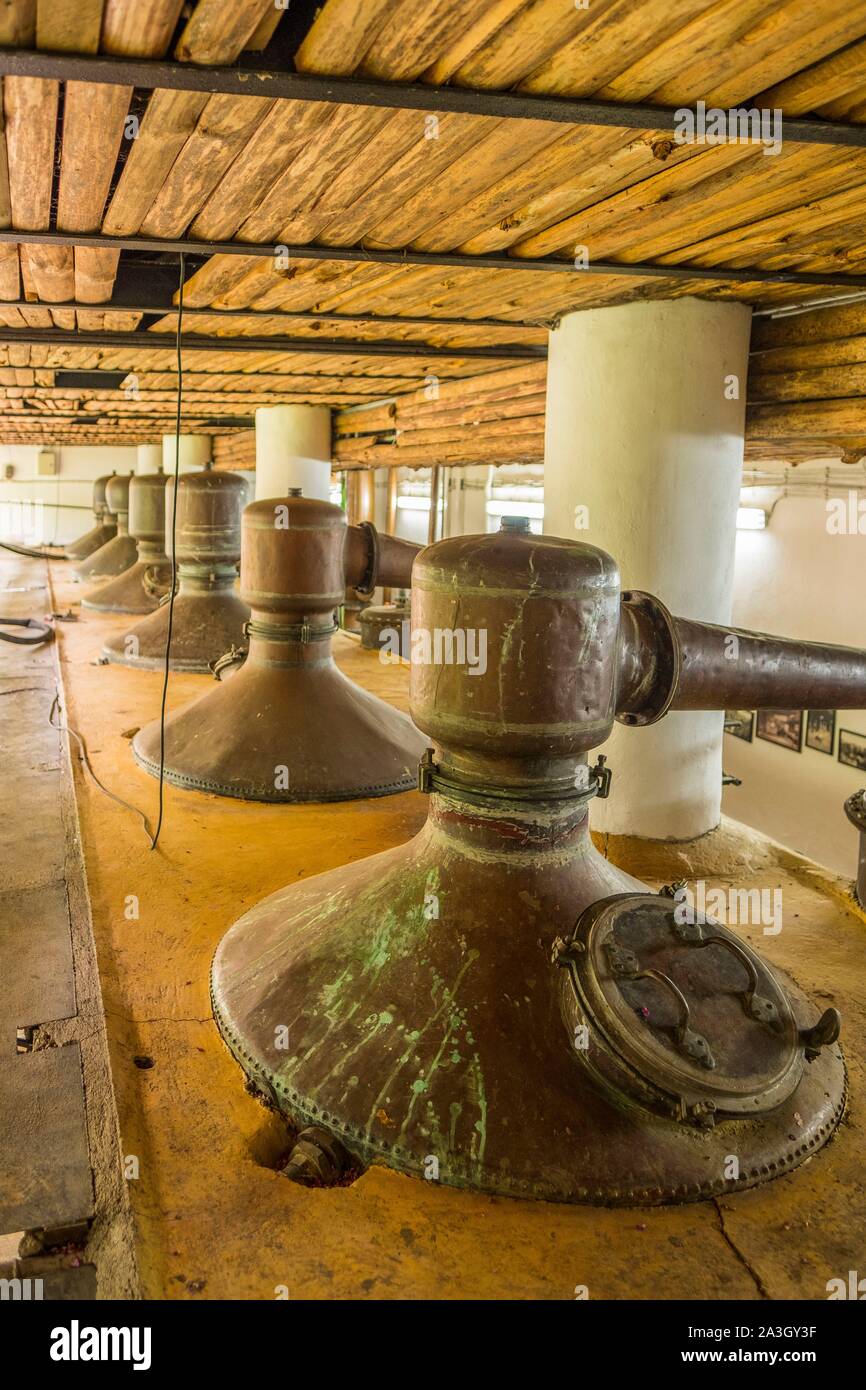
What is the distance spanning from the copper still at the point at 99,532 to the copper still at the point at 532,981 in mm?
17409

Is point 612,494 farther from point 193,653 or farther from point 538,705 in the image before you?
point 193,653

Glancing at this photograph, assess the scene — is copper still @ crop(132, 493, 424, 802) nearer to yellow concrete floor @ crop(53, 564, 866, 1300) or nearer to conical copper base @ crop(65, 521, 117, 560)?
yellow concrete floor @ crop(53, 564, 866, 1300)

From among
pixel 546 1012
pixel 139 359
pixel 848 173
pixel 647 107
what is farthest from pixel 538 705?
pixel 139 359

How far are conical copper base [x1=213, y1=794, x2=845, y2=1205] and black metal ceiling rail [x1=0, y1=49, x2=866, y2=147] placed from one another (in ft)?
5.99

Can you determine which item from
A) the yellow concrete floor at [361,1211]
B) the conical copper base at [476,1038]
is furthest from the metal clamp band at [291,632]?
the conical copper base at [476,1038]

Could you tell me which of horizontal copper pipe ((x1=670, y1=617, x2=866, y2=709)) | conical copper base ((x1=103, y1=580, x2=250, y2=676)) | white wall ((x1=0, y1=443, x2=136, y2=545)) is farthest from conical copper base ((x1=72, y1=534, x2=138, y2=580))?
horizontal copper pipe ((x1=670, y1=617, x2=866, y2=709))

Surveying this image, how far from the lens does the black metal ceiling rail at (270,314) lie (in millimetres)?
5090

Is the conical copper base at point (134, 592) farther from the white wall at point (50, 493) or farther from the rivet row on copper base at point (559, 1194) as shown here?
the white wall at point (50, 493)

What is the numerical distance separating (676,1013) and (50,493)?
28783 mm

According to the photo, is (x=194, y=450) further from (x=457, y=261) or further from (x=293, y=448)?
(x=457, y=261)

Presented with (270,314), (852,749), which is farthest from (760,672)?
(852,749)

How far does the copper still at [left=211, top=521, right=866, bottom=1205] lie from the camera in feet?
7.97

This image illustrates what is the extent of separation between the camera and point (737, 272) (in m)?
4.05

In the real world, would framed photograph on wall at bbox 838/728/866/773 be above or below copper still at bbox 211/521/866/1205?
below
